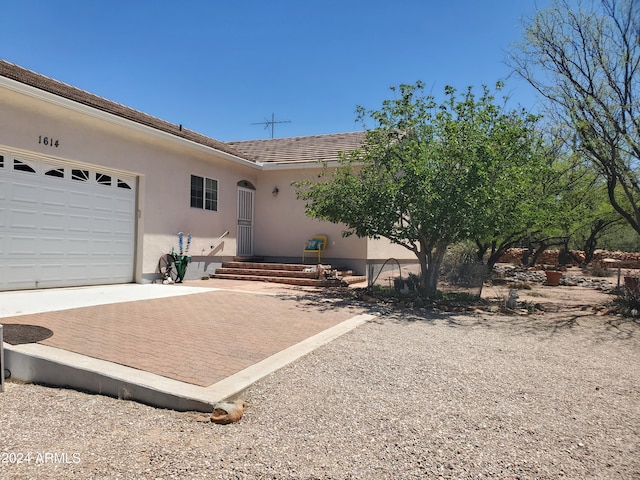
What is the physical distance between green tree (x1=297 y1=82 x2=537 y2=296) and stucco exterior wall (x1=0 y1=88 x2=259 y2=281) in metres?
4.18

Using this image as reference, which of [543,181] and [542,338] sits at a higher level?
[543,181]

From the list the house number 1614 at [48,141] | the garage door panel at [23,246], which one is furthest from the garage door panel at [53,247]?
the house number 1614 at [48,141]

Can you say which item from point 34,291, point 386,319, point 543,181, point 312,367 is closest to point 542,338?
point 386,319

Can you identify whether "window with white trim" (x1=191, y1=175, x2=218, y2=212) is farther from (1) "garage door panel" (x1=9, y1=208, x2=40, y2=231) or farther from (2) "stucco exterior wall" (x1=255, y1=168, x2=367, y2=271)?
(1) "garage door panel" (x1=9, y1=208, x2=40, y2=231)

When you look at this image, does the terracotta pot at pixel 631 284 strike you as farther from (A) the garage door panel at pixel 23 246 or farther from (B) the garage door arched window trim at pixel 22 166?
(B) the garage door arched window trim at pixel 22 166

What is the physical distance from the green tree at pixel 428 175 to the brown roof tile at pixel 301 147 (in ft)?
14.7

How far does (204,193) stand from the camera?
543 inches

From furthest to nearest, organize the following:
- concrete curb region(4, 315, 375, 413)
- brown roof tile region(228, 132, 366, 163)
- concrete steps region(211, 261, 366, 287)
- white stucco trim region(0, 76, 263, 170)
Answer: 1. brown roof tile region(228, 132, 366, 163)
2. concrete steps region(211, 261, 366, 287)
3. white stucco trim region(0, 76, 263, 170)
4. concrete curb region(4, 315, 375, 413)

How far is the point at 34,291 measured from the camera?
9.06 metres

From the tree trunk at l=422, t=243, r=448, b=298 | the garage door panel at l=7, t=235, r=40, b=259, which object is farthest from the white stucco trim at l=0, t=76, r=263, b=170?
the tree trunk at l=422, t=243, r=448, b=298

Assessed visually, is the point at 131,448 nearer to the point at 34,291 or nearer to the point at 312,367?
the point at 312,367

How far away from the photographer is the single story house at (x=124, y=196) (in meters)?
8.91

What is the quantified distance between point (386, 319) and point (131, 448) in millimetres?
5470

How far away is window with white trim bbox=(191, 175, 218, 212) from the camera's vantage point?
13383 mm
